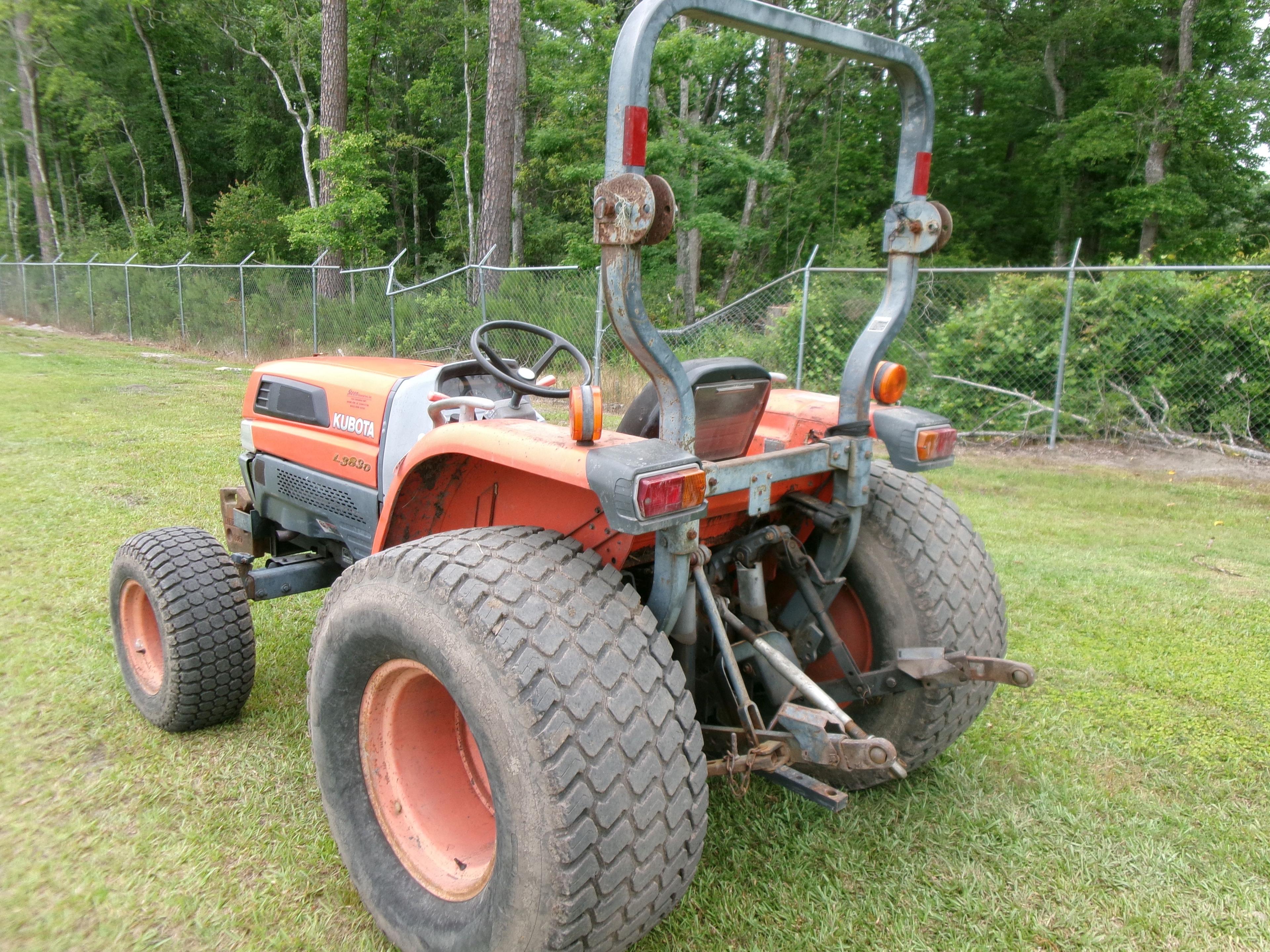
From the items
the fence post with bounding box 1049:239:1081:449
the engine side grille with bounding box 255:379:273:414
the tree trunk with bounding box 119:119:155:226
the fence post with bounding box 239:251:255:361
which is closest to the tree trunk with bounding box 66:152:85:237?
the tree trunk with bounding box 119:119:155:226

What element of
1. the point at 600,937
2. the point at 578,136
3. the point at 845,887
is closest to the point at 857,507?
the point at 845,887

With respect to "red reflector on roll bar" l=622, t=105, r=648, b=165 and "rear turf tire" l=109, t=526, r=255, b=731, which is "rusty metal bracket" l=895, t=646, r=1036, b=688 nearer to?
"red reflector on roll bar" l=622, t=105, r=648, b=165

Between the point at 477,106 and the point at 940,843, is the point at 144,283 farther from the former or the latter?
the point at 940,843

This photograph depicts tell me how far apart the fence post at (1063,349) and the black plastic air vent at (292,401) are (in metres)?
7.41

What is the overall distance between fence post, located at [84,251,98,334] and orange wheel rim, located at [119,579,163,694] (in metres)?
20.9

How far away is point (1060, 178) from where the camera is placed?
69.3ft

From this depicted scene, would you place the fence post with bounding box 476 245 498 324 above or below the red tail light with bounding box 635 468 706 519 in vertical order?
above

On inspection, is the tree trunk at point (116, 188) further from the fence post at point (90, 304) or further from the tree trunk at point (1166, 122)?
the tree trunk at point (1166, 122)

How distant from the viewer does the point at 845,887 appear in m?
2.34

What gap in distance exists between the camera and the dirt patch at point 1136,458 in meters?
8.09

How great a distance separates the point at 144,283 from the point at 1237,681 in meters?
21.3

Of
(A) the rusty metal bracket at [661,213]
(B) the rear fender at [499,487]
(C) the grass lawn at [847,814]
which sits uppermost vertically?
(A) the rusty metal bracket at [661,213]

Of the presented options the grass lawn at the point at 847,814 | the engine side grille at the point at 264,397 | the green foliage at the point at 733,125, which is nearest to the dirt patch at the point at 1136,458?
the grass lawn at the point at 847,814

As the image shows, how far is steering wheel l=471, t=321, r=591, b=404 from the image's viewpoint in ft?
8.94
